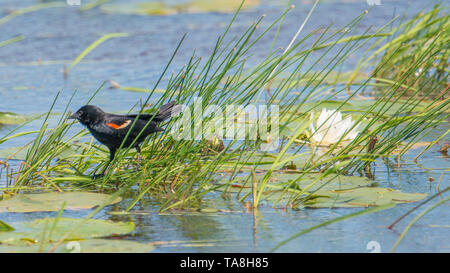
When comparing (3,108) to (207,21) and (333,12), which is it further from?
(333,12)

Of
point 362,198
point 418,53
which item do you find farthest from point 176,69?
point 362,198

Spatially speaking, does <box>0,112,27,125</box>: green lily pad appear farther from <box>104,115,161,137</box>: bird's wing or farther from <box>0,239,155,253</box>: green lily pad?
<box>0,239,155,253</box>: green lily pad

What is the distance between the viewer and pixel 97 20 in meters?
10.9

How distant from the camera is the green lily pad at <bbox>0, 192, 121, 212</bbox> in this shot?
3230mm

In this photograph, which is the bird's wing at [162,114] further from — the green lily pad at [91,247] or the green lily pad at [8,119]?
the green lily pad at [8,119]

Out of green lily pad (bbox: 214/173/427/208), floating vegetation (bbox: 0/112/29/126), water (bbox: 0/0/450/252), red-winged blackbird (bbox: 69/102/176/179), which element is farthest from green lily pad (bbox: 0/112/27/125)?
green lily pad (bbox: 214/173/427/208)

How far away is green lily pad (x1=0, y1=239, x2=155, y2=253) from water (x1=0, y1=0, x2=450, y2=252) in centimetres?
12

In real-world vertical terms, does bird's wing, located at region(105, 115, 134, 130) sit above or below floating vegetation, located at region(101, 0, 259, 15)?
below

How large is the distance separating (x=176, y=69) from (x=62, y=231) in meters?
5.19

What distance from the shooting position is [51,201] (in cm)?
332

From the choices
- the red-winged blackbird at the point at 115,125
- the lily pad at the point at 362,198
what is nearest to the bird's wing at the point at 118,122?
the red-winged blackbird at the point at 115,125

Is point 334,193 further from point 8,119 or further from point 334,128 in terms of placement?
point 8,119
